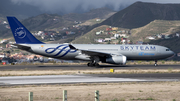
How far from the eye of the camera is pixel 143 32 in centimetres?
→ 16062

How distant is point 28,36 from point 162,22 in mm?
140584

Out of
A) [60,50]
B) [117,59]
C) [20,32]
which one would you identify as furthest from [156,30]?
[20,32]

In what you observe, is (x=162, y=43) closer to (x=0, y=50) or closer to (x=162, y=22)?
(x=162, y=22)

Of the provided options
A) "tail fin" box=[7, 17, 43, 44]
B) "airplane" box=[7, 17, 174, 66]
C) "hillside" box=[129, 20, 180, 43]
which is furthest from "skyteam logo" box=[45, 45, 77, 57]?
"hillside" box=[129, 20, 180, 43]

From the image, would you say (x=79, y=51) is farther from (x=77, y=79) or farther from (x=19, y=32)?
(x=77, y=79)

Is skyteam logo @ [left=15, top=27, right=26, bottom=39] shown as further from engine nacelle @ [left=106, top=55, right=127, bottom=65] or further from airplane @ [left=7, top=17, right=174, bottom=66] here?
engine nacelle @ [left=106, top=55, right=127, bottom=65]

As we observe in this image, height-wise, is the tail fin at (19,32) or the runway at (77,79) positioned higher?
the tail fin at (19,32)

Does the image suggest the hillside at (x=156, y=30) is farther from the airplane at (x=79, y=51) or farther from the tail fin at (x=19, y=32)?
the tail fin at (x=19, y=32)

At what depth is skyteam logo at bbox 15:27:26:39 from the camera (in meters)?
45.0

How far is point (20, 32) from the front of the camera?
45.1 m

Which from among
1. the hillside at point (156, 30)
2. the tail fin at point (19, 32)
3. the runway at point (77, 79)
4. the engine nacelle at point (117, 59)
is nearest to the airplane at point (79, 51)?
the tail fin at point (19, 32)

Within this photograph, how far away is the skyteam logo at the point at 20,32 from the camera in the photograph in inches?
1773

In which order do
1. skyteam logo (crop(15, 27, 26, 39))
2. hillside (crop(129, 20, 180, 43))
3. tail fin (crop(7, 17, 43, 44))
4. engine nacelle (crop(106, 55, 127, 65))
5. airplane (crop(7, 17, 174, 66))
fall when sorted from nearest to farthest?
engine nacelle (crop(106, 55, 127, 65)) → airplane (crop(7, 17, 174, 66)) → tail fin (crop(7, 17, 43, 44)) → skyteam logo (crop(15, 27, 26, 39)) → hillside (crop(129, 20, 180, 43))

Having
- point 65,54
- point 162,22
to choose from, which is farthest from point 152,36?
point 65,54
